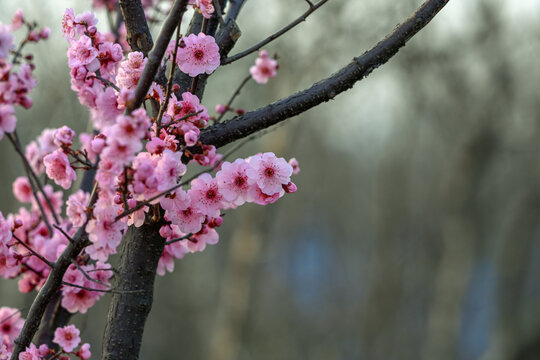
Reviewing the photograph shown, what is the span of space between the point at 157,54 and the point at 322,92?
0.52m

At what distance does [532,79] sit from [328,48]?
10.7 feet

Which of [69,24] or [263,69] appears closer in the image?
[69,24]

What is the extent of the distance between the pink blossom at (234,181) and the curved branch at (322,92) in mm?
102

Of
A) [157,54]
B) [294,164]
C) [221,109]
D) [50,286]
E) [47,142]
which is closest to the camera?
[157,54]

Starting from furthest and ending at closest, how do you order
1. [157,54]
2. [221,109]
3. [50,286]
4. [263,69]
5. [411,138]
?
[411,138], [263,69], [221,109], [50,286], [157,54]

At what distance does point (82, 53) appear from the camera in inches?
59.5

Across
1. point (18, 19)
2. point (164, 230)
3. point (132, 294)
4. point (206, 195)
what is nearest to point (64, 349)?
point (132, 294)

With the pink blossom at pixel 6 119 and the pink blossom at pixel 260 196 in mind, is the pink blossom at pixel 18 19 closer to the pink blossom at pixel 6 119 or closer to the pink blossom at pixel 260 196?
the pink blossom at pixel 6 119

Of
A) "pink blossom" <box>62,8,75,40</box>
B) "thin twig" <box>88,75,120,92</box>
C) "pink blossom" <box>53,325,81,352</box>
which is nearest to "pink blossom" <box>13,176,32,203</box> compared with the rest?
"pink blossom" <box>53,325,81,352</box>

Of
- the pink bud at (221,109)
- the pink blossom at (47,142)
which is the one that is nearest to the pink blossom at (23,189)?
the pink blossom at (47,142)

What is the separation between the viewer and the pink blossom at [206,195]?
4.87ft

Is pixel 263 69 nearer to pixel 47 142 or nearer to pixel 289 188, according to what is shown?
pixel 47 142

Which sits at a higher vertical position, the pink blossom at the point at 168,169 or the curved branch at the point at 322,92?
the curved branch at the point at 322,92

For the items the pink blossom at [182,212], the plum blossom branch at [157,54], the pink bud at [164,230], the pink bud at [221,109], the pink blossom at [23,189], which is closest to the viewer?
the plum blossom branch at [157,54]
